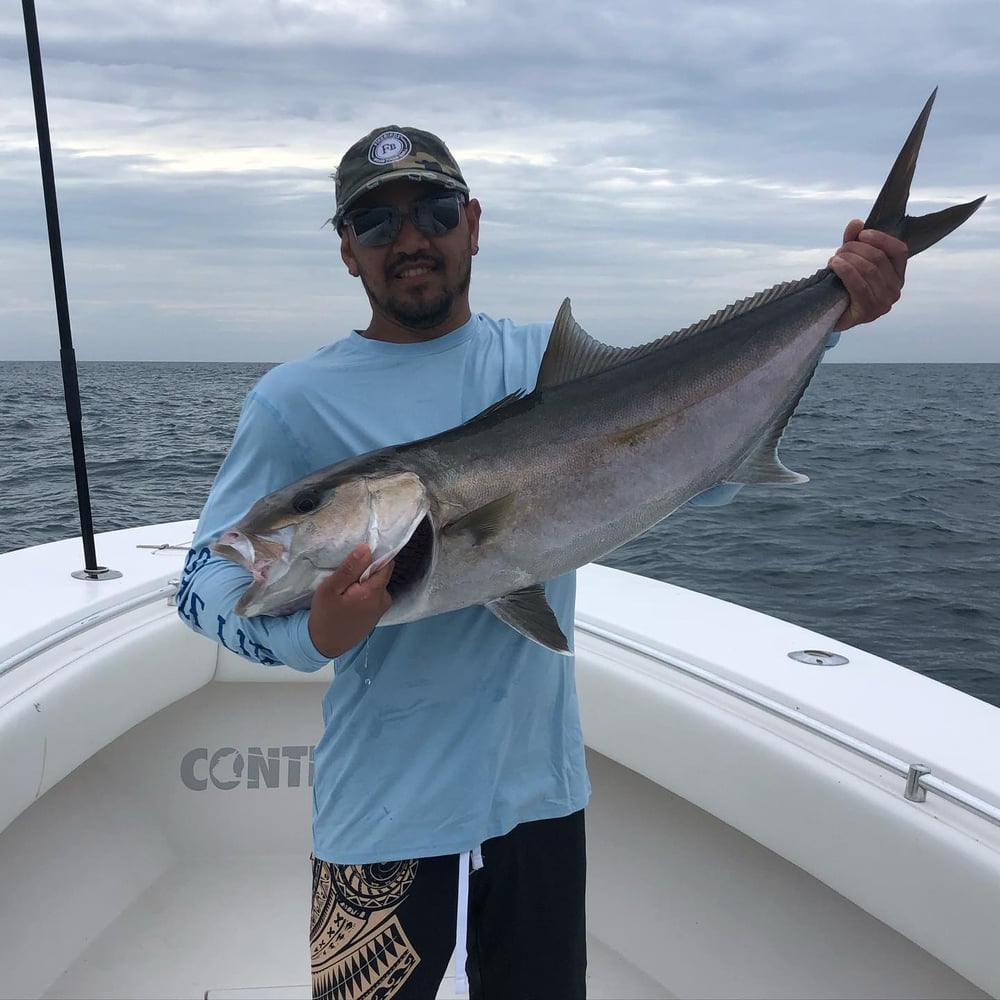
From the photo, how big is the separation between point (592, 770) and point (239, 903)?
5.35ft

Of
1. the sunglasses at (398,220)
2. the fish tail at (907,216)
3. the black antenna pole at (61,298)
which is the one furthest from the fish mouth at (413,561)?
the black antenna pole at (61,298)

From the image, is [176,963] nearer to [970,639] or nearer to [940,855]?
[940,855]

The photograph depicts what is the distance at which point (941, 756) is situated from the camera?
2562 mm

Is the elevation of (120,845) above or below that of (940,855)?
below

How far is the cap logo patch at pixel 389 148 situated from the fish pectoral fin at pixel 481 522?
830 mm

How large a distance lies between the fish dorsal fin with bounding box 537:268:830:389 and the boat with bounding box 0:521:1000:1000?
1244 millimetres

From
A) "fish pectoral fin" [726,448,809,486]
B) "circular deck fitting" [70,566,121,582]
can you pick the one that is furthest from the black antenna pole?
"fish pectoral fin" [726,448,809,486]

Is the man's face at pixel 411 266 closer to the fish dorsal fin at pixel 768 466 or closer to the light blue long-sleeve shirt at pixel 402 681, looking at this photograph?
the light blue long-sleeve shirt at pixel 402 681

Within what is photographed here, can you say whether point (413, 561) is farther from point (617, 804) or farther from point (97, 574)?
point (97, 574)

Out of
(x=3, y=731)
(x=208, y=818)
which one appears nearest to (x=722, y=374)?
(x=3, y=731)

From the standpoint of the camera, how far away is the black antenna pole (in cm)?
338

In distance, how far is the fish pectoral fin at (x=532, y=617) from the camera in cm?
188

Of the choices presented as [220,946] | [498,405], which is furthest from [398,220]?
[220,946]

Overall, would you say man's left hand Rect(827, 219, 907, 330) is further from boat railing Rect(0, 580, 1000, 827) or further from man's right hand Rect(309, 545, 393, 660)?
man's right hand Rect(309, 545, 393, 660)
